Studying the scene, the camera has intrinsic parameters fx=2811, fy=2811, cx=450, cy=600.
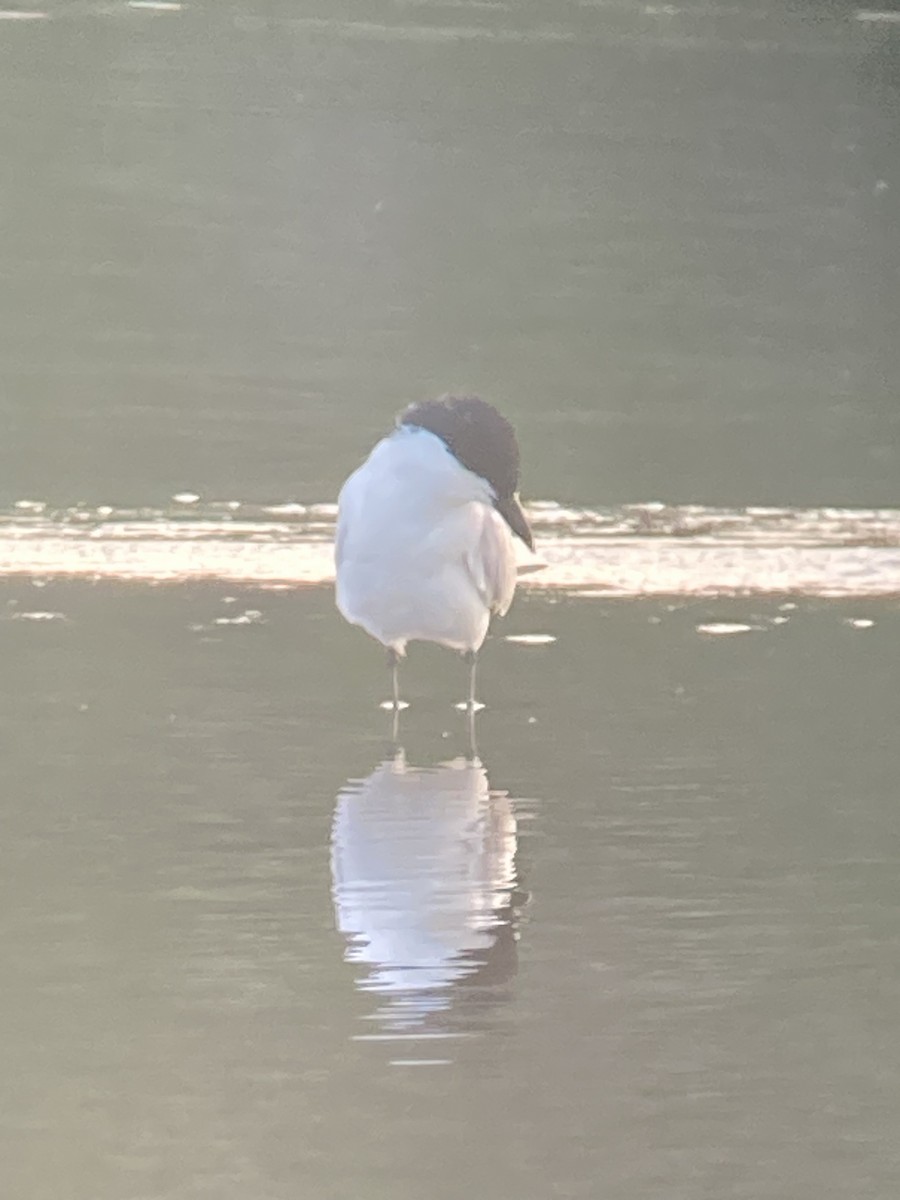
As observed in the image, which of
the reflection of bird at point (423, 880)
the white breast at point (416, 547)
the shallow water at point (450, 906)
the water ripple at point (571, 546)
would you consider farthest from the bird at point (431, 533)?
the water ripple at point (571, 546)

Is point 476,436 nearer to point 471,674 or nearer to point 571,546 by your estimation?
point 471,674

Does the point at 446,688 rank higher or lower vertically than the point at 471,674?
lower

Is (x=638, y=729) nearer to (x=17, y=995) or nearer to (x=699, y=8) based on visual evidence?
(x=17, y=995)

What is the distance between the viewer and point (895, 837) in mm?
5973

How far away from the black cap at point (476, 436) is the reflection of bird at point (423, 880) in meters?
0.96

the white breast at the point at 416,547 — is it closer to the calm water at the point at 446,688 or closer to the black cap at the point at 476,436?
the black cap at the point at 476,436

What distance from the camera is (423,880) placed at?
18.2ft

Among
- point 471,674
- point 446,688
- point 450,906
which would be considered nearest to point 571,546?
point 446,688

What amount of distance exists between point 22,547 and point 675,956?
163 inches

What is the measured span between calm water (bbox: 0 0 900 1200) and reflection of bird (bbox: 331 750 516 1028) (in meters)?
0.01

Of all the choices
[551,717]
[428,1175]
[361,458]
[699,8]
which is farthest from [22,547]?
[699,8]

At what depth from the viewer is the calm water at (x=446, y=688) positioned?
14.5 feet

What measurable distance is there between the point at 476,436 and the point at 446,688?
68cm

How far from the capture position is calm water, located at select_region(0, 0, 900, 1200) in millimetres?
4426
